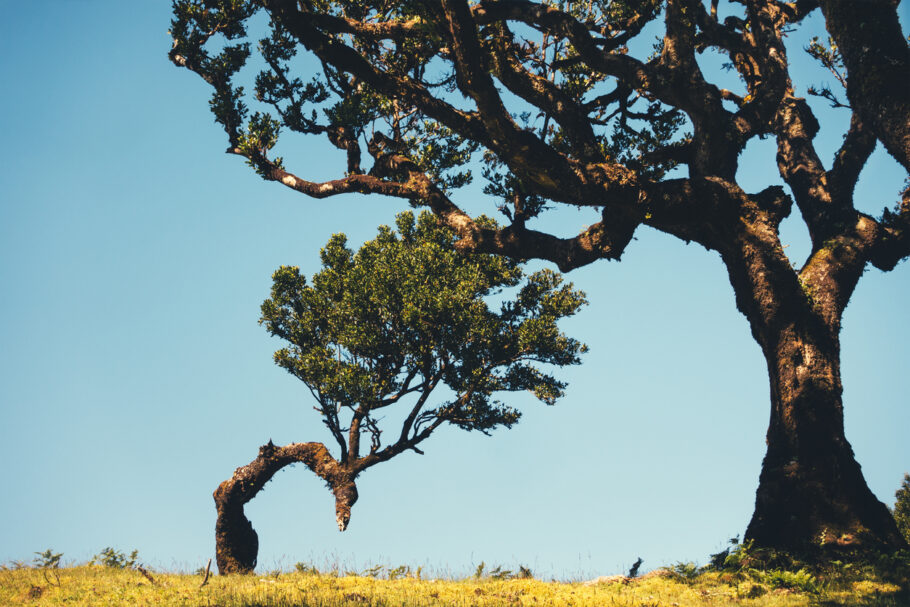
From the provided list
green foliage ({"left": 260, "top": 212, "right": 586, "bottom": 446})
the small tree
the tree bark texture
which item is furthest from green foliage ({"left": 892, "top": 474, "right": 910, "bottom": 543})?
the tree bark texture

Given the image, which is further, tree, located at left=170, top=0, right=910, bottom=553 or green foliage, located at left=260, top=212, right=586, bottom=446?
green foliage, located at left=260, top=212, right=586, bottom=446

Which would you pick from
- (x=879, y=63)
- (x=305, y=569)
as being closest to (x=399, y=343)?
(x=305, y=569)

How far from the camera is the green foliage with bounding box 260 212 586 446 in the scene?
22.9 meters

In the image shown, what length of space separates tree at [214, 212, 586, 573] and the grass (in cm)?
716

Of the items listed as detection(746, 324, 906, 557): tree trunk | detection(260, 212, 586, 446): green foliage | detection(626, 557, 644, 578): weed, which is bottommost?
detection(626, 557, 644, 578): weed

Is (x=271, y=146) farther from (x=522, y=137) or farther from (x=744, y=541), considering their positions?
(x=744, y=541)

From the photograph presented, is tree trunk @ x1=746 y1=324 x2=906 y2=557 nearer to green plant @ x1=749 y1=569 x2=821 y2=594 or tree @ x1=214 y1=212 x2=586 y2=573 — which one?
green plant @ x1=749 y1=569 x2=821 y2=594

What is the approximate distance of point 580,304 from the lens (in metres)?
25.6

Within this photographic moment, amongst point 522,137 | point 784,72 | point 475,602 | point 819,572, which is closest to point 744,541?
point 819,572

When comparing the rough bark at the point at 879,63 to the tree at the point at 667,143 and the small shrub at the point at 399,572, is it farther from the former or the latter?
the small shrub at the point at 399,572

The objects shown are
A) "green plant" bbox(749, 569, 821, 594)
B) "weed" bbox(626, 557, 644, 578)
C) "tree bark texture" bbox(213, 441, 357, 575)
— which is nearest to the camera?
"green plant" bbox(749, 569, 821, 594)

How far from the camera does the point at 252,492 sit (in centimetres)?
2088

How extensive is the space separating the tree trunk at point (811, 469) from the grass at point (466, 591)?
3.72ft

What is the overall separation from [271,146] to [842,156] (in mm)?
14314
